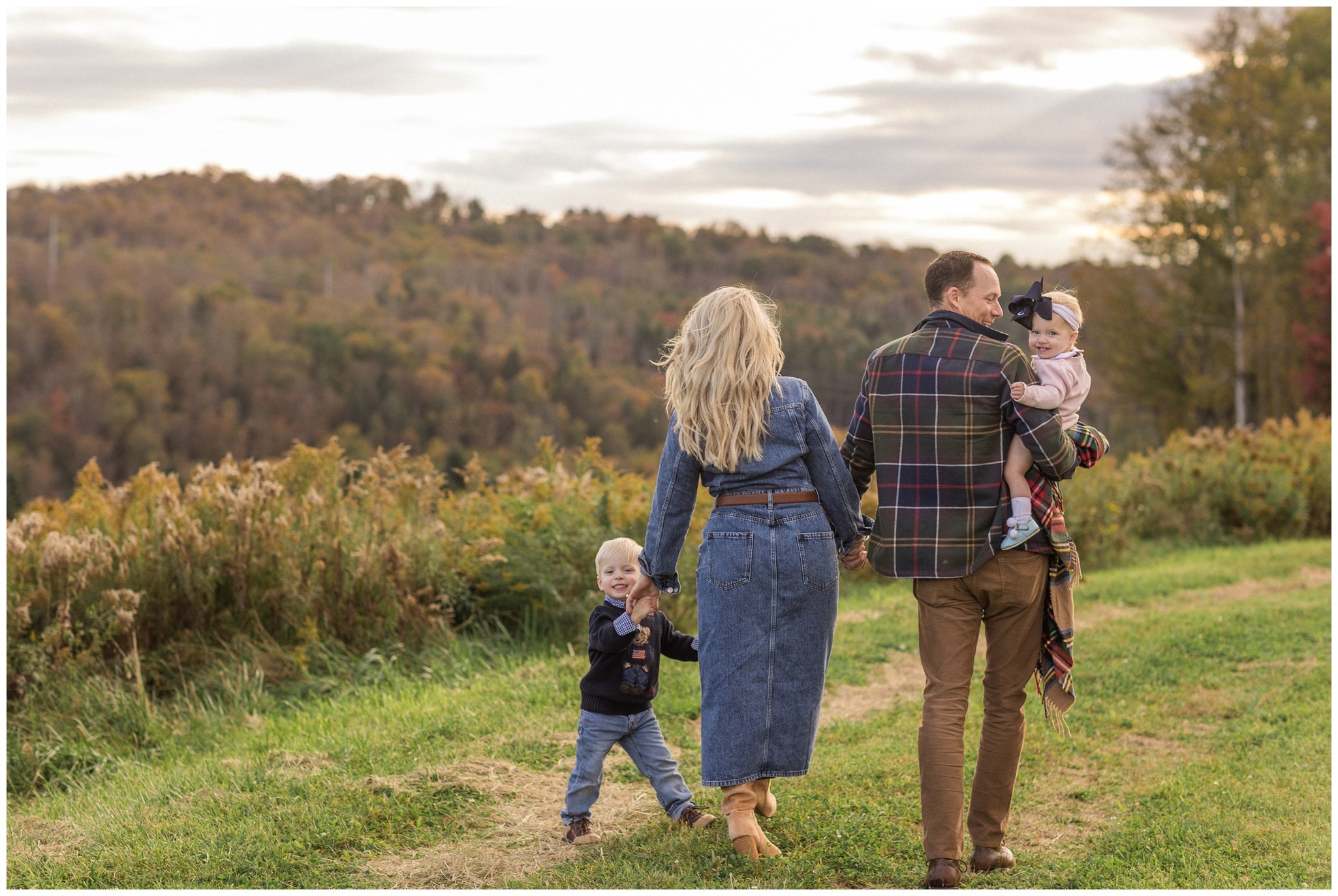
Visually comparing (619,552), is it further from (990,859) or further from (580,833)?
(990,859)

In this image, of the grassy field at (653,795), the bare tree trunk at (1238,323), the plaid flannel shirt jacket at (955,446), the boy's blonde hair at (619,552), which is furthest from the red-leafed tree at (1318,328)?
the boy's blonde hair at (619,552)

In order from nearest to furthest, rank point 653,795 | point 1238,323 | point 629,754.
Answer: point 629,754 < point 653,795 < point 1238,323

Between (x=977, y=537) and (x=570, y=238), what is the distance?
→ 266ft

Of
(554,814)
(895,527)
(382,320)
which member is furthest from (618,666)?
(382,320)

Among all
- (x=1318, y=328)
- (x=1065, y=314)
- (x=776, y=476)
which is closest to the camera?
(x=1065, y=314)

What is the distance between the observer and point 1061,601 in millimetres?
3994

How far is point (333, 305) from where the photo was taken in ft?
224

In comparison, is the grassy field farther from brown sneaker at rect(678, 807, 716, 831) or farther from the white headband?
the white headband

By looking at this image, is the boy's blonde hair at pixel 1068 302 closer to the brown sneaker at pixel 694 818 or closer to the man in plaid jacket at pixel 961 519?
the man in plaid jacket at pixel 961 519

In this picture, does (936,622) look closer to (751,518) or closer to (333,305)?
(751,518)

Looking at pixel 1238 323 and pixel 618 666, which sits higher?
pixel 1238 323

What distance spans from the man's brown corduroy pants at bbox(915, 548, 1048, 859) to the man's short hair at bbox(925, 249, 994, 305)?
0.91 m

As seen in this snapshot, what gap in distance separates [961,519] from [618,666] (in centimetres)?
136

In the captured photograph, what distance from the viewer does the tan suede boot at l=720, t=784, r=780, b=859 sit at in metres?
4.14
